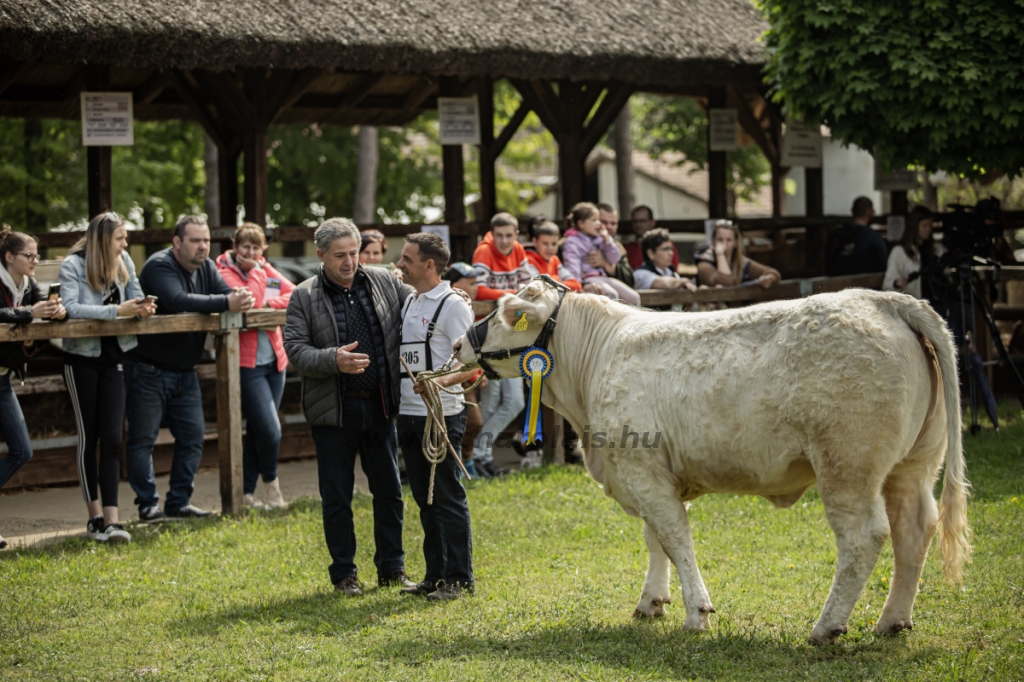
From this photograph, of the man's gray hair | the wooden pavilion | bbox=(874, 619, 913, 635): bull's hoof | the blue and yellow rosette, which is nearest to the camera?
bbox=(874, 619, 913, 635): bull's hoof

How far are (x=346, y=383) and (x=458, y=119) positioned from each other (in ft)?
22.3

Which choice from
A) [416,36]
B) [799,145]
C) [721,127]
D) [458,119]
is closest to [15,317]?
[416,36]

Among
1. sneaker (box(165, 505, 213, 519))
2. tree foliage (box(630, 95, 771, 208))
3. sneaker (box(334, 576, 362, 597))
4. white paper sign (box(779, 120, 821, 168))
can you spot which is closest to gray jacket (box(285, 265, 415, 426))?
sneaker (box(334, 576, 362, 597))

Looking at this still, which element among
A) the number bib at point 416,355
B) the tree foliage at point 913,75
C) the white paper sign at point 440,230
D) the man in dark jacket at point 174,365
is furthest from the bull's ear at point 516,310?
the tree foliage at point 913,75

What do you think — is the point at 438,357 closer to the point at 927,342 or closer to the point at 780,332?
the point at 780,332

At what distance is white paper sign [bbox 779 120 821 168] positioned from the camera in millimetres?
14539

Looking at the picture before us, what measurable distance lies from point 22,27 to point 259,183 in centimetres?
285

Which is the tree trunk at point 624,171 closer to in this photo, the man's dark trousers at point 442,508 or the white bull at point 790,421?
the man's dark trousers at point 442,508

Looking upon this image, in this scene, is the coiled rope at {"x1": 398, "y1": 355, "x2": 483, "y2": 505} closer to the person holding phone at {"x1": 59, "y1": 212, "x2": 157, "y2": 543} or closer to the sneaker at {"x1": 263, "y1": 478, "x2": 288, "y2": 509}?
the person holding phone at {"x1": 59, "y1": 212, "x2": 157, "y2": 543}

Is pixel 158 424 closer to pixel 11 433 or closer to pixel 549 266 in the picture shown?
pixel 11 433

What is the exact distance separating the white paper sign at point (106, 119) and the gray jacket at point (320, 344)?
498 cm

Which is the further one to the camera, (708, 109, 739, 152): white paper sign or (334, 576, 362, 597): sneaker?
(708, 109, 739, 152): white paper sign

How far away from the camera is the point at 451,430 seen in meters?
6.55

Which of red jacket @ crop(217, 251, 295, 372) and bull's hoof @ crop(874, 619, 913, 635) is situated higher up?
red jacket @ crop(217, 251, 295, 372)
